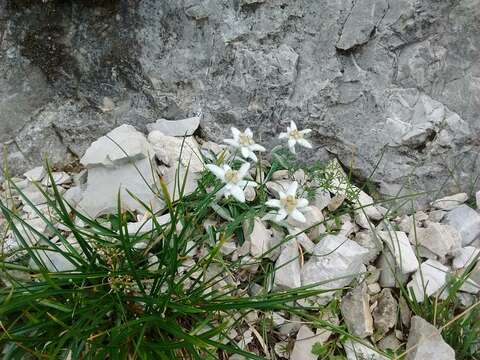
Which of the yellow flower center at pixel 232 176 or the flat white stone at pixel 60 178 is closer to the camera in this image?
the yellow flower center at pixel 232 176

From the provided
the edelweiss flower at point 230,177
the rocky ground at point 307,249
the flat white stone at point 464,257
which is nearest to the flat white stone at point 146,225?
the rocky ground at point 307,249

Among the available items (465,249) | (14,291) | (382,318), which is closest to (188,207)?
(14,291)

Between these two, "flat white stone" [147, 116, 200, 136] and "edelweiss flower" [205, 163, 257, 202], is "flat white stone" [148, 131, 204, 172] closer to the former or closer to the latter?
"flat white stone" [147, 116, 200, 136]

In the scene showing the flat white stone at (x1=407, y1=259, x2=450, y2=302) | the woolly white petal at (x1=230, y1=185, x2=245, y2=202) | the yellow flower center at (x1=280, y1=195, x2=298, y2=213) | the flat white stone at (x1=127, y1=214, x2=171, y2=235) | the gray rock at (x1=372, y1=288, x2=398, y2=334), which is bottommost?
the gray rock at (x1=372, y1=288, x2=398, y2=334)

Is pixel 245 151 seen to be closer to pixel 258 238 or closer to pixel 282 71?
pixel 258 238

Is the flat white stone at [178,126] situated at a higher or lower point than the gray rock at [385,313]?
higher

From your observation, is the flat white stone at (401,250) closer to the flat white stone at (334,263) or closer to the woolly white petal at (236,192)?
the flat white stone at (334,263)

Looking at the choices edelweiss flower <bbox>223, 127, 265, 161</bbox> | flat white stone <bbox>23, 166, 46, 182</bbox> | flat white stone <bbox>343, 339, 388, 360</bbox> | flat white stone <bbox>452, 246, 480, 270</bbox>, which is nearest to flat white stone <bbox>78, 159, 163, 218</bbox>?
flat white stone <bbox>23, 166, 46, 182</bbox>
